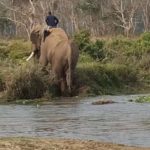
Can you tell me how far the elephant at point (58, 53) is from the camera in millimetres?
24250

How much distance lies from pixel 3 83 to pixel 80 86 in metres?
3.42

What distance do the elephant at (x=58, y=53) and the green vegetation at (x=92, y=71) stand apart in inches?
22.6

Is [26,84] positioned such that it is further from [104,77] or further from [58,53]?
[104,77]

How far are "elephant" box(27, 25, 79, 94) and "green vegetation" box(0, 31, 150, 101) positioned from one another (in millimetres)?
575

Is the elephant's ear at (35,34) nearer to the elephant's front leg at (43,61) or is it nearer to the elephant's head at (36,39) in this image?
the elephant's head at (36,39)

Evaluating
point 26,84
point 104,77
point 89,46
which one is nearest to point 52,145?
point 26,84

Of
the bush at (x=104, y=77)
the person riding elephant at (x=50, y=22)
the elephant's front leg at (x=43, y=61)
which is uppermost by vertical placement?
the person riding elephant at (x=50, y=22)

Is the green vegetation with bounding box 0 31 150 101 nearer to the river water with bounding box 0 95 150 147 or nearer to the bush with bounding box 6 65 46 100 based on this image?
the bush with bounding box 6 65 46 100

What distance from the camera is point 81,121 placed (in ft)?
55.6

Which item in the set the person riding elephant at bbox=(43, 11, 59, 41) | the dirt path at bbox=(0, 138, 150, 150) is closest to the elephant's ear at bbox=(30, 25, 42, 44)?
the person riding elephant at bbox=(43, 11, 59, 41)

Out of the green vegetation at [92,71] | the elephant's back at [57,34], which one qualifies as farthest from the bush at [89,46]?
the elephant's back at [57,34]

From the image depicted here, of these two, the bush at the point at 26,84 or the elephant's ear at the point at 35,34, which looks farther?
the elephant's ear at the point at 35,34

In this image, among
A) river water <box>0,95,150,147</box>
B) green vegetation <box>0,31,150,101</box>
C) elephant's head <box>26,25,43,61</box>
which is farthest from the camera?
elephant's head <box>26,25,43,61</box>

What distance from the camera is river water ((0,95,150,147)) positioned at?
1433 centimetres
